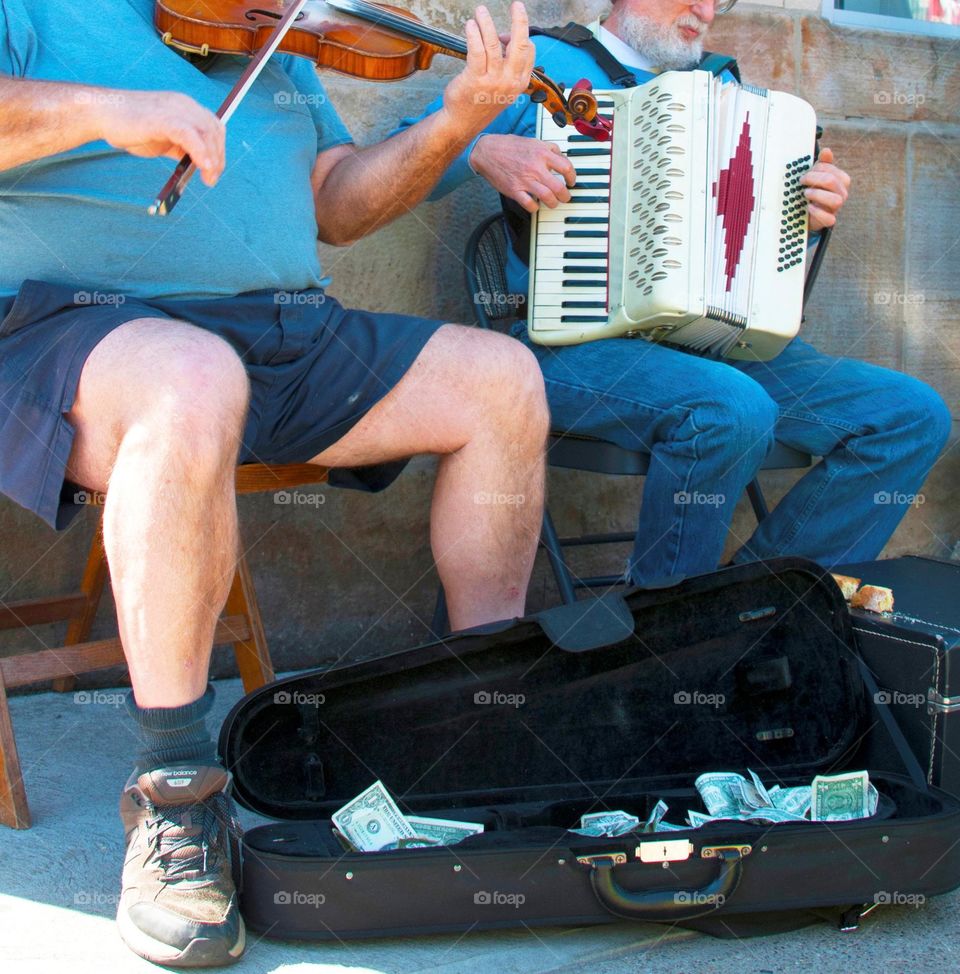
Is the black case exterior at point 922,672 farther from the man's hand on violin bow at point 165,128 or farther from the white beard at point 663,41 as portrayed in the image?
the white beard at point 663,41

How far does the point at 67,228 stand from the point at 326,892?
1025 millimetres

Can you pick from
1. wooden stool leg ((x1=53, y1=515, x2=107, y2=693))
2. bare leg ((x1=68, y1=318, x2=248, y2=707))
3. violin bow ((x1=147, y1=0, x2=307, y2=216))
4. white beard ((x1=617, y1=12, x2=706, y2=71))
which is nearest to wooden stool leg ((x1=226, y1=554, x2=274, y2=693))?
wooden stool leg ((x1=53, y1=515, x2=107, y2=693))

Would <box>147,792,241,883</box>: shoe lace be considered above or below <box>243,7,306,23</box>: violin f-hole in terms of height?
below

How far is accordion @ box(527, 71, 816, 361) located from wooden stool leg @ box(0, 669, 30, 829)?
1.18 metres

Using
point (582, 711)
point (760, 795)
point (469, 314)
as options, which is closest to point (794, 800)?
point (760, 795)

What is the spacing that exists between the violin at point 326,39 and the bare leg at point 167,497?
35 cm

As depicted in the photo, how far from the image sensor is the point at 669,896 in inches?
60.1

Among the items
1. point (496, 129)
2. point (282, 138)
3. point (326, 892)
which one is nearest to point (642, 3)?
point (496, 129)

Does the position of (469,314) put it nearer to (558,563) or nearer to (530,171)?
(530,171)

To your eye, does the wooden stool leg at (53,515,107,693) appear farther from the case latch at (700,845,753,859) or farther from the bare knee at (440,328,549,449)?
the case latch at (700,845,753,859)

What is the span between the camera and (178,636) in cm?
150

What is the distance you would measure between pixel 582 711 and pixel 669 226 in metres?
0.96

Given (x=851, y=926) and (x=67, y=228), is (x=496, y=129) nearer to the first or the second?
(x=67, y=228)

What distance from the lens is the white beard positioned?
2.70 metres
